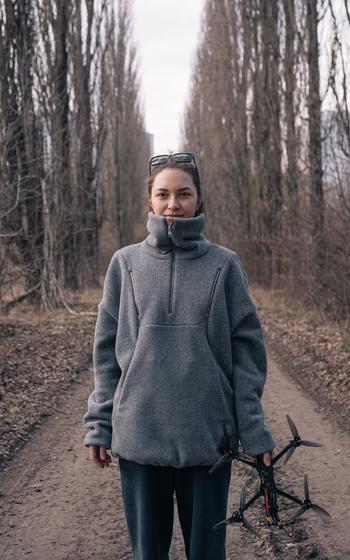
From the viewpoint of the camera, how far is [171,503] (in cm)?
190

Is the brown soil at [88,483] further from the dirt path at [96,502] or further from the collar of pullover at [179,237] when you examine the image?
the collar of pullover at [179,237]

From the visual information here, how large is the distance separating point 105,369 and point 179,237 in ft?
1.54

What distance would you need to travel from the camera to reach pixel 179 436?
175 centimetres

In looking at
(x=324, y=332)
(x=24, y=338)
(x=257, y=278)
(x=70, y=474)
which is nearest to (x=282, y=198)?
(x=257, y=278)

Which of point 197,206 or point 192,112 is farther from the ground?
point 192,112

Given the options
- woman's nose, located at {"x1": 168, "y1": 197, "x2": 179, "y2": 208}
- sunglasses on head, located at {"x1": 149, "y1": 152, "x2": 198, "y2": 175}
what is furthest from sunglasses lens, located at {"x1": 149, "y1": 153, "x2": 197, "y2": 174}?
woman's nose, located at {"x1": 168, "y1": 197, "x2": 179, "y2": 208}

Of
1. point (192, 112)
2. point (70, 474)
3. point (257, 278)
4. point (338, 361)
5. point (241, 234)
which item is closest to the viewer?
point (70, 474)

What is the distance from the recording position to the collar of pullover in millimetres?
1851

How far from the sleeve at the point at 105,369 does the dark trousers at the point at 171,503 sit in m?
0.12

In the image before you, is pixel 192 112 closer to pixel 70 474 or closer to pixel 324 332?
pixel 324 332

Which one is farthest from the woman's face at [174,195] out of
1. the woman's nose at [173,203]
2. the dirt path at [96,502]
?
the dirt path at [96,502]

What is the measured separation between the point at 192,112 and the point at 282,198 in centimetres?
1665

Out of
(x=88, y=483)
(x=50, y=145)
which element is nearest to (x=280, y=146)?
(x=50, y=145)

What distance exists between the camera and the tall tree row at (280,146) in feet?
30.0
